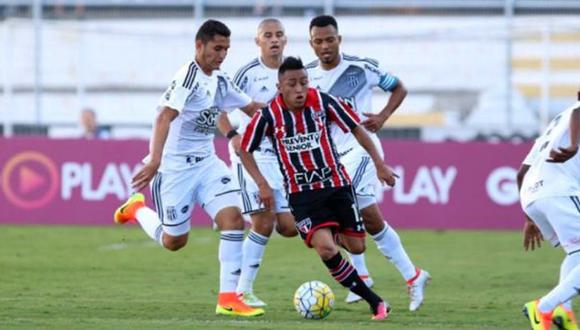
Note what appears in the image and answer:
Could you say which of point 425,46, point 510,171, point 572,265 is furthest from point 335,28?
point 425,46

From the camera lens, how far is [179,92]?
11.7 m

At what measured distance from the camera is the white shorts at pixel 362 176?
12.8m

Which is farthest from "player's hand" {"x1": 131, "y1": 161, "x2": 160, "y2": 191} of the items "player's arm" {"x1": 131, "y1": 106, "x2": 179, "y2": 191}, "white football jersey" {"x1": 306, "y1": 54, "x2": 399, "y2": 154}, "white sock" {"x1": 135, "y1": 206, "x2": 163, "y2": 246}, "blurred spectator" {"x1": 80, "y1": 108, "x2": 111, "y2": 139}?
"blurred spectator" {"x1": 80, "y1": 108, "x2": 111, "y2": 139}

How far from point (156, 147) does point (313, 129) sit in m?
1.33

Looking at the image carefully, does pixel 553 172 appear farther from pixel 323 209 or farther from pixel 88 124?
pixel 88 124

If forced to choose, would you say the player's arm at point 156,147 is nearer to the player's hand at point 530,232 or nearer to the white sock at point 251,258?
the white sock at point 251,258

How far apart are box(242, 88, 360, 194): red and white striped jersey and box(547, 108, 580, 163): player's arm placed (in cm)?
189

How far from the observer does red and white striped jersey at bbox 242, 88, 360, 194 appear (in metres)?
11.2

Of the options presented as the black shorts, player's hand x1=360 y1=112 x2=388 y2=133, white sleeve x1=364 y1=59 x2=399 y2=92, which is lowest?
the black shorts

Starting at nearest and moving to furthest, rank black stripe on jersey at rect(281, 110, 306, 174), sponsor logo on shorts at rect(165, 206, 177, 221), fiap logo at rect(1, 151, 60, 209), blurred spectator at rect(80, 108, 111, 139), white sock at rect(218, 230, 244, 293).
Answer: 1. black stripe on jersey at rect(281, 110, 306, 174)
2. white sock at rect(218, 230, 244, 293)
3. sponsor logo on shorts at rect(165, 206, 177, 221)
4. fiap logo at rect(1, 151, 60, 209)
5. blurred spectator at rect(80, 108, 111, 139)

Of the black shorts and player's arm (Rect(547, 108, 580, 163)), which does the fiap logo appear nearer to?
the black shorts

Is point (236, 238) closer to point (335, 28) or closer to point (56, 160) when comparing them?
point (335, 28)

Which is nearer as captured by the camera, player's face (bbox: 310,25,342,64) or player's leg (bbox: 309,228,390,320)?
player's leg (bbox: 309,228,390,320)

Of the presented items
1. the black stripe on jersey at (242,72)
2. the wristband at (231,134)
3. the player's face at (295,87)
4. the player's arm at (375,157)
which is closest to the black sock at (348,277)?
the player's arm at (375,157)
